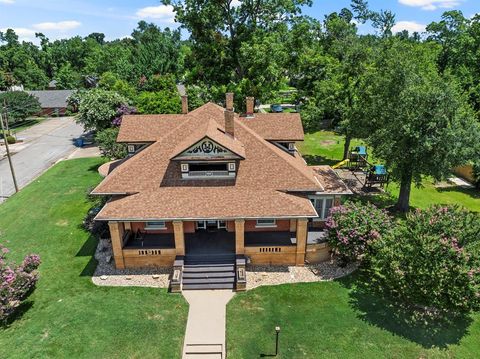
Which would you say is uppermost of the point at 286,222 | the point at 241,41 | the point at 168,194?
the point at 241,41

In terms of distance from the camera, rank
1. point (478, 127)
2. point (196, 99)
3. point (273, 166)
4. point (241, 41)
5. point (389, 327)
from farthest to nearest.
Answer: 1. point (196, 99)
2. point (241, 41)
3. point (478, 127)
4. point (273, 166)
5. point (389, 327)

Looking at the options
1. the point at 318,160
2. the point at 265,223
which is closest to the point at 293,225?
the point at 265,223

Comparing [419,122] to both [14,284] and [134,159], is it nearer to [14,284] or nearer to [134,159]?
[134,159]

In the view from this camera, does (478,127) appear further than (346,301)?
Yes

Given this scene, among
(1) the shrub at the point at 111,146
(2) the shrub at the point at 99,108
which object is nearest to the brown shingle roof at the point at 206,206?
(1) the shrub at the point at 111,146

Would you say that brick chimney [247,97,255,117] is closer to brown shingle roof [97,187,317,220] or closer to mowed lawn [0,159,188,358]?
brown shingle roof [97,187,317,220]

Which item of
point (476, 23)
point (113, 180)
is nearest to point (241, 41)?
point (113, 180)

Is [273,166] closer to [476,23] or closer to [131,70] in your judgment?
[476,23]
